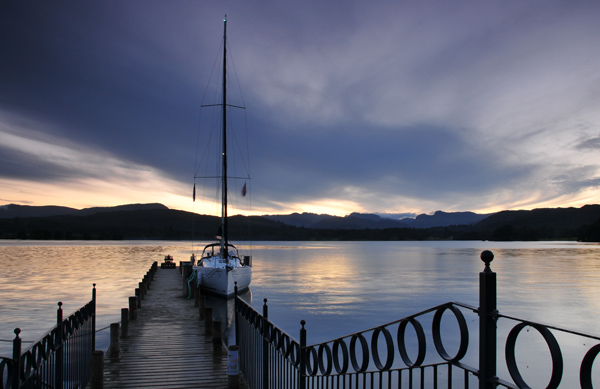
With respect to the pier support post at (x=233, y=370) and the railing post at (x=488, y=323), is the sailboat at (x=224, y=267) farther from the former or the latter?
the railing post at (x=488, y=323)

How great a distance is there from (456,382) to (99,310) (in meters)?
22.8

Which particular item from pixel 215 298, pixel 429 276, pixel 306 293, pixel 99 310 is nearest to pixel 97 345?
pixel 99 310

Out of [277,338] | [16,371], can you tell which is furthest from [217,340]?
[16,371]

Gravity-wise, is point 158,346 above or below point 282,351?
below

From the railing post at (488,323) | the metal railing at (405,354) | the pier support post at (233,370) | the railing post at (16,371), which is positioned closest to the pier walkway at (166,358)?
the pier support post at (233,370)

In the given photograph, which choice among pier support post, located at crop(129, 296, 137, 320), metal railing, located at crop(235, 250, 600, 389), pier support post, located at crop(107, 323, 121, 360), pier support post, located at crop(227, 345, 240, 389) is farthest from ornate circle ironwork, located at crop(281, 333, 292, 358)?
pier support post, located at crop(129, 296, 137, 320)

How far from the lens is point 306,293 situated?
38.2 m

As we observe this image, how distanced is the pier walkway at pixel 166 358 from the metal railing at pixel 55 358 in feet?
3.03

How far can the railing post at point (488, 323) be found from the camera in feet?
9.13

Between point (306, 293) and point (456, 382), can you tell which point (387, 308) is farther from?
point (456, 382)

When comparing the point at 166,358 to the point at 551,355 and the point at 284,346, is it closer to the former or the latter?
the point at 284,346

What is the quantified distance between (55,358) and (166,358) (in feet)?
14.8

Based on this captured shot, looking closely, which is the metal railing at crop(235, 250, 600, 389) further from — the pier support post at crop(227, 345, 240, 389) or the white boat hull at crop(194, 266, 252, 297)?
the white boat hull at crop(194, 266, 252, 297)

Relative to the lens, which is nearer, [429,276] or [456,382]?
[456,382]
